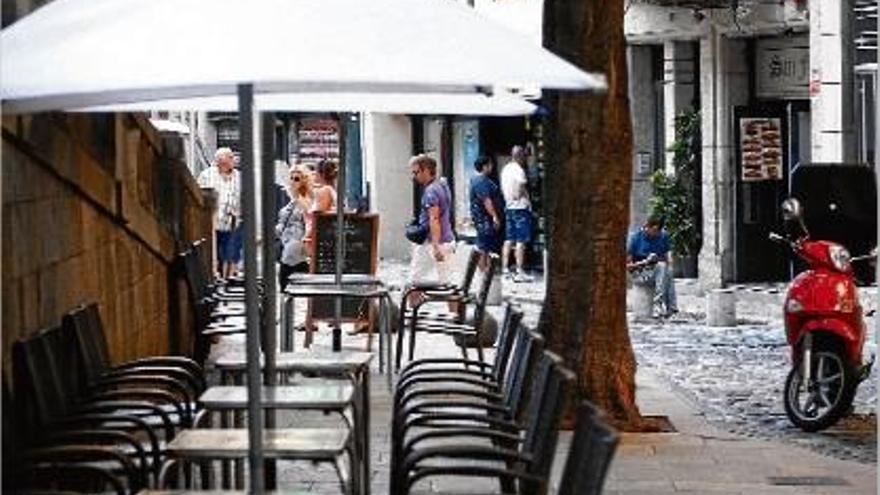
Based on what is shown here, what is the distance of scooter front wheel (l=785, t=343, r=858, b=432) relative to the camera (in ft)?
45.3

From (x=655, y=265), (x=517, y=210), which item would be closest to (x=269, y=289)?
(x=655, y=265)

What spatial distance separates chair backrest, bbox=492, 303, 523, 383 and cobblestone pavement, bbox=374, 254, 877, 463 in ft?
9.54

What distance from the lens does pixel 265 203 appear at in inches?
371

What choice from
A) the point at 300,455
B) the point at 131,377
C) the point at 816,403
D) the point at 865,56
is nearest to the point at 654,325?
the point at 865,56

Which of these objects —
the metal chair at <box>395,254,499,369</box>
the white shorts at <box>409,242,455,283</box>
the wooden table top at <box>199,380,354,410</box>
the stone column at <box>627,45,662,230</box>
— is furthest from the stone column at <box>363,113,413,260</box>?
the wooden table top at <box>199,380,354,410</box>

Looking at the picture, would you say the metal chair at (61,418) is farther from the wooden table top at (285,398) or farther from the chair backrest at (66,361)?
the wooden table top at (285,398)

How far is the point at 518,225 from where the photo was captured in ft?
109

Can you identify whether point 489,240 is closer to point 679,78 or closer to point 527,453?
point 679,78

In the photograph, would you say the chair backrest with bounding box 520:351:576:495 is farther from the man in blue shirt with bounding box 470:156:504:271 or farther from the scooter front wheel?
the man in blue shirt with bounding box 470:156:504:271

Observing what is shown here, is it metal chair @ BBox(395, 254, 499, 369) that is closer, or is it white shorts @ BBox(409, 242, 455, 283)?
metal chair @ BBox(395, 254, 499, 369)

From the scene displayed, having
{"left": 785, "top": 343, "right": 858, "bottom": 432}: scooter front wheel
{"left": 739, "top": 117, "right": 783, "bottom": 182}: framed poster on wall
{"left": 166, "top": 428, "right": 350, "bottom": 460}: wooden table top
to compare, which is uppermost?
{"left": 739, "top": 117, "right": 783, "bottom": 182}: framed poster on wall

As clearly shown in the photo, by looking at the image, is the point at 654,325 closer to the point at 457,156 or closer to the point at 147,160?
the point at 147,160

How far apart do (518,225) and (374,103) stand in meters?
22.0

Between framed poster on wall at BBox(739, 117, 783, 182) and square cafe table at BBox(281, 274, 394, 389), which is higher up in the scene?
framed poster on wall at BBox(739, 117, 783, 182)
